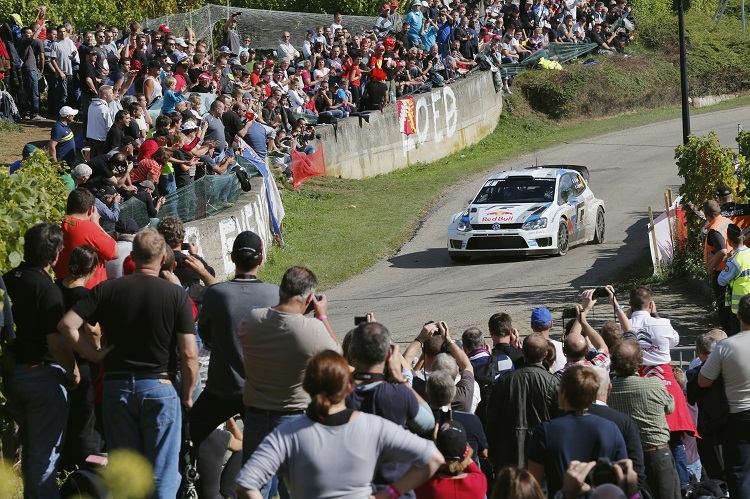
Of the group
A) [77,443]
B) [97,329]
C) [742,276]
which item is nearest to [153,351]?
[97,329]

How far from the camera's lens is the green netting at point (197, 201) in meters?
15.4

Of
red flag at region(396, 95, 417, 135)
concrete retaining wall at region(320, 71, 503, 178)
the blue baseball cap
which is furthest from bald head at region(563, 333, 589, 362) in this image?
red flag at region(396, 95, 417, 135)

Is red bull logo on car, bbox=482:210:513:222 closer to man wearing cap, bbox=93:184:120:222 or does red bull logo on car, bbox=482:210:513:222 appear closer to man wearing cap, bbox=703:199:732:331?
man wearing cap, bbox=703:199:732:331

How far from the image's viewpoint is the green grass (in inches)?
853

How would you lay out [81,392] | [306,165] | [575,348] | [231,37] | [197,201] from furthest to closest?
[231,37] → [306,165] → [197,201] → [575,348] → [81,392]

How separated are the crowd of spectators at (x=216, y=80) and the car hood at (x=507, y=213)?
15.6ft

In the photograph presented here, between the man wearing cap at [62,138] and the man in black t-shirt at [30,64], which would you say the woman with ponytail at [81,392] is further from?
the man in black t-shirt at [30,64]

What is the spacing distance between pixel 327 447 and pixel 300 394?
163cm

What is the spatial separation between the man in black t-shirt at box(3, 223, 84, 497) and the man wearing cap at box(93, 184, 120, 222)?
679 cm

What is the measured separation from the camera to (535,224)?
21.5 meters

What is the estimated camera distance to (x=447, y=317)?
57.9 ft

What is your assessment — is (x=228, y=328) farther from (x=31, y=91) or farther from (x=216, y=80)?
(x=31, y=91)

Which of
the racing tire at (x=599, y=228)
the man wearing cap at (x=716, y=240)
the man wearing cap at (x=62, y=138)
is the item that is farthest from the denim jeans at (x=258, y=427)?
the racing tire at (x=599, y=228)

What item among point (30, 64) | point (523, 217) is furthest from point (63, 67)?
point (523, 217)
